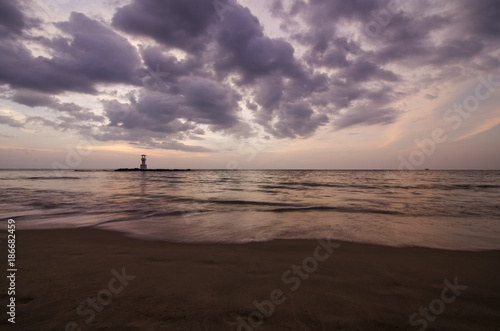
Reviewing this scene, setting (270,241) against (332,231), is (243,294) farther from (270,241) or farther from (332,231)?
(332,231)

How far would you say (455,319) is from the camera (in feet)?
9.20

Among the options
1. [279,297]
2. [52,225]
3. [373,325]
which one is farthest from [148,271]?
[52,225]

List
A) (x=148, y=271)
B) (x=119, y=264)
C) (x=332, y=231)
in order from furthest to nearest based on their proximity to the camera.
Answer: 1. (x=332, y=231)
2. (x=119, y=264)
3. (x=148, y=271)

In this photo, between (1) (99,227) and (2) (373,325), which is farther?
(1) (99,227)

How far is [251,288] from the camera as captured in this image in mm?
3416

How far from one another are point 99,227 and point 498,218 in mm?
15733

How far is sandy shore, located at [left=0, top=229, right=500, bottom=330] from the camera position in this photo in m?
2.68

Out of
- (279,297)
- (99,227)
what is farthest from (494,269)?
(99,227)

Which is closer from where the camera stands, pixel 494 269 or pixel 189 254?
pixel 494 269

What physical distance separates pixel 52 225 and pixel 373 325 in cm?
964

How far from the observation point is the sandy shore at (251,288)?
2684 mm

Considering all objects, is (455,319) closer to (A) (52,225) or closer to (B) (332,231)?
(B) (332,231)

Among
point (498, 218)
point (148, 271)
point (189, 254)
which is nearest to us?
point (148, 271)

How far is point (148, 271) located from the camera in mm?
3967
